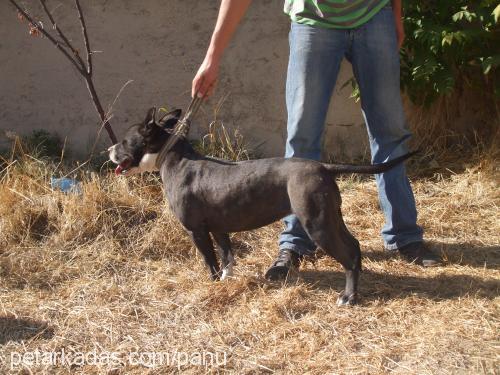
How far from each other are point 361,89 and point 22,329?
96.9 inches

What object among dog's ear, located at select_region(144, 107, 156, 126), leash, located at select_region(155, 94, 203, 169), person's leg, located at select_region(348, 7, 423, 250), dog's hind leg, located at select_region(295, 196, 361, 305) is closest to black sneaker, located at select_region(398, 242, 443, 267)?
person's leg, located at select_region(348, 7, 423, 250)

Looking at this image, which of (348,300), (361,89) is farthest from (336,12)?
(348,300)

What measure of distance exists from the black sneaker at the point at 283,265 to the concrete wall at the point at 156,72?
219cm

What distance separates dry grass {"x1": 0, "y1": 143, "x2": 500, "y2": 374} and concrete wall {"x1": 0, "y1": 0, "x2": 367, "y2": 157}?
3.57 ft

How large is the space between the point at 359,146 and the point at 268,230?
1855 mm

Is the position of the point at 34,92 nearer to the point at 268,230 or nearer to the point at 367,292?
the point at 268,230

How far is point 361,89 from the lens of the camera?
3.77 meters

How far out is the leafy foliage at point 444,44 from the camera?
4.86 meters

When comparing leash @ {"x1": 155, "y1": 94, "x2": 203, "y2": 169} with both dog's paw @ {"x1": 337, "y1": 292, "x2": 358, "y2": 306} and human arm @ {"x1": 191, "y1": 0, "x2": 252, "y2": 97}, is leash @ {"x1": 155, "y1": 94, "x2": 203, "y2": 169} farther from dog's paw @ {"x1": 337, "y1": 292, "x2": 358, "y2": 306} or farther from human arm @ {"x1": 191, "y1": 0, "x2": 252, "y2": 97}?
dog's paw @ {"x1": 337, "y1": 292, "x2": 358, "y2": 306}

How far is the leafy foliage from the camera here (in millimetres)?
4859

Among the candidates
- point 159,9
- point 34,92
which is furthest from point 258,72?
point 34,92

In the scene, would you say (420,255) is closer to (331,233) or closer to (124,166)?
(331,233)

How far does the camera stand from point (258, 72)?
18.9 ft

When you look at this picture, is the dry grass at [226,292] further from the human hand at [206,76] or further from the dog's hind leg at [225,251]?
the human hand at [206,76]
